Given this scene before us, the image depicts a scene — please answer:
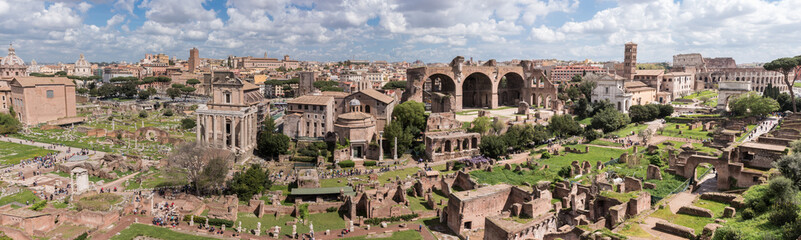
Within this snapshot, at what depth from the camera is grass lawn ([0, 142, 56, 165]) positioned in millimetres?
45481

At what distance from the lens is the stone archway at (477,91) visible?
76375 mm

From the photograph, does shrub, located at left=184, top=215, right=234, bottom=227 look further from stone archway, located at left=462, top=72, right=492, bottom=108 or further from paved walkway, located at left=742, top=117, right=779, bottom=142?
stone archway, located at left=462, top=72, right=492, bottom=108

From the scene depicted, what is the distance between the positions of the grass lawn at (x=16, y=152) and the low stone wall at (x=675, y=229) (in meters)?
52.5

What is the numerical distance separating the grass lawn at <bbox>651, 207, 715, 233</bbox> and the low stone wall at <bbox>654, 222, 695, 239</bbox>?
2.49 feet

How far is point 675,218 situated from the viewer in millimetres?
21609

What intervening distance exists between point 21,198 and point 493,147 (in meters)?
37.1

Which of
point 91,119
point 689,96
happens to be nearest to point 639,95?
point 689,96

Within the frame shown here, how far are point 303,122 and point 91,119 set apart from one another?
45.9m

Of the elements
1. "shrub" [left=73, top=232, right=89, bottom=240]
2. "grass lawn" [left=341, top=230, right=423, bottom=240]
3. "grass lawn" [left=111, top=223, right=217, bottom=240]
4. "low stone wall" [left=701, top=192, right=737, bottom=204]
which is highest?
"low stone wall" [left=701, top=192, right=737, bottom=204]

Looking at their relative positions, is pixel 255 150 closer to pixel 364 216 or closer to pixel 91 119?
pixel 364 216

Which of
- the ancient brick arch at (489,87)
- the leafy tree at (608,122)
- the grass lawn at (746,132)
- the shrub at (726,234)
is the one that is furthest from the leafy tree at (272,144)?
the grass lawn at (746,132)

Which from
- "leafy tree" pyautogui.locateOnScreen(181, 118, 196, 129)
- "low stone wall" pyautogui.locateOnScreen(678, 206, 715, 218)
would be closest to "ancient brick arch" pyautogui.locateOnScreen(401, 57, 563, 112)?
"leafy tree" pyautogui.locateOnScreen(181, 118, 196, 129)

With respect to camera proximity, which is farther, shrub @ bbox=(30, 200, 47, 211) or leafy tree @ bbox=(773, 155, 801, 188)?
shrub @ bbox=(30, 200, 47, 211)

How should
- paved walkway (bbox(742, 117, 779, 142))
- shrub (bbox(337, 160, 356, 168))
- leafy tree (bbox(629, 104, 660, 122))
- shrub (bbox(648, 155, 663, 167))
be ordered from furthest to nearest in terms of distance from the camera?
leafy tree (bbox(629, 104, 660, 122)), paved walkway (bbox(742, 117, 779, 142)), shrub (bbox(337, 160, 356, 168)), shrub (bbox(648, 155, 663, 167))
